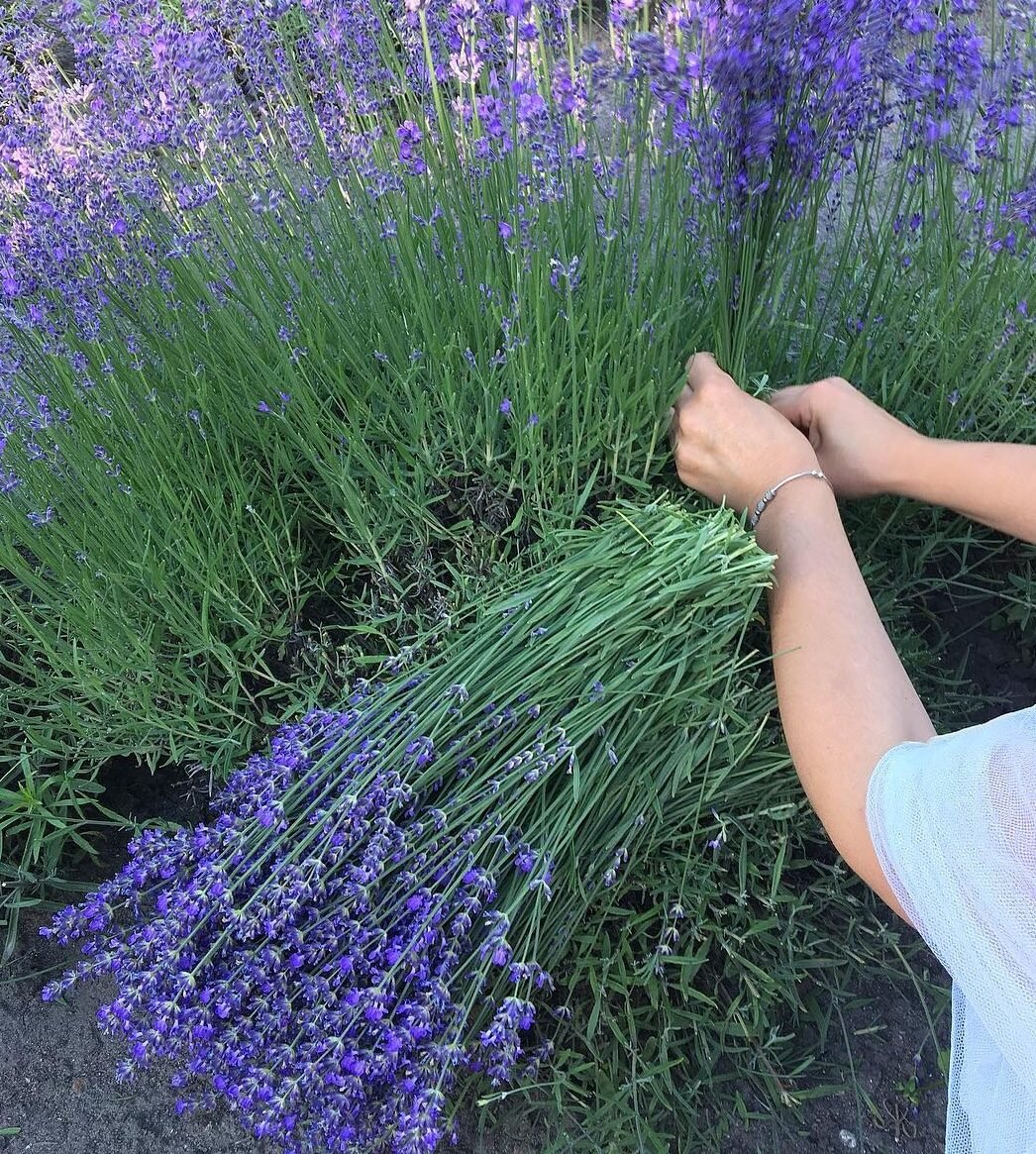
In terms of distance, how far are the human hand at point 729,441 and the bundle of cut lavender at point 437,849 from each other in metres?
0.07

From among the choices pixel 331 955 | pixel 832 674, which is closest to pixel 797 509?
pixel 832 674

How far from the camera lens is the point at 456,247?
163cm

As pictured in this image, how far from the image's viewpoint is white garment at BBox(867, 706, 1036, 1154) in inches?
32.2

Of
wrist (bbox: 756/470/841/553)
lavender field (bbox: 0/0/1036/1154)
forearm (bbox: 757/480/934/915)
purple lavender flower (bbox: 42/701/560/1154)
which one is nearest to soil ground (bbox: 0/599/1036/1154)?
lavender field (bbox: 0/0/1036/1154)

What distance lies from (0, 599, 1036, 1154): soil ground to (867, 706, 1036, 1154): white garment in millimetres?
501

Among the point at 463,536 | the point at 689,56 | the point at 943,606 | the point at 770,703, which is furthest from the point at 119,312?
the point at 943,606

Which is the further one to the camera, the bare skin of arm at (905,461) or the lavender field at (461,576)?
the bare skin of arm at (905,461)

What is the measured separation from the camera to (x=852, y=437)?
4.51ft

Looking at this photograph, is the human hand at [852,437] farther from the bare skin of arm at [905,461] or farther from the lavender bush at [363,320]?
the lavender bush at [363,320]

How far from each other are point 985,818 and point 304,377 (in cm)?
118

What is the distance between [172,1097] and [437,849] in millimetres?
643

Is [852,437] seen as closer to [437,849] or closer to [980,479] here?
[980,479]

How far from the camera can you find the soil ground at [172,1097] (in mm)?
1369

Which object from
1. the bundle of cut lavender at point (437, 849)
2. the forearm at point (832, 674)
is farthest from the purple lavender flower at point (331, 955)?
the forearm at point (832, 674)
